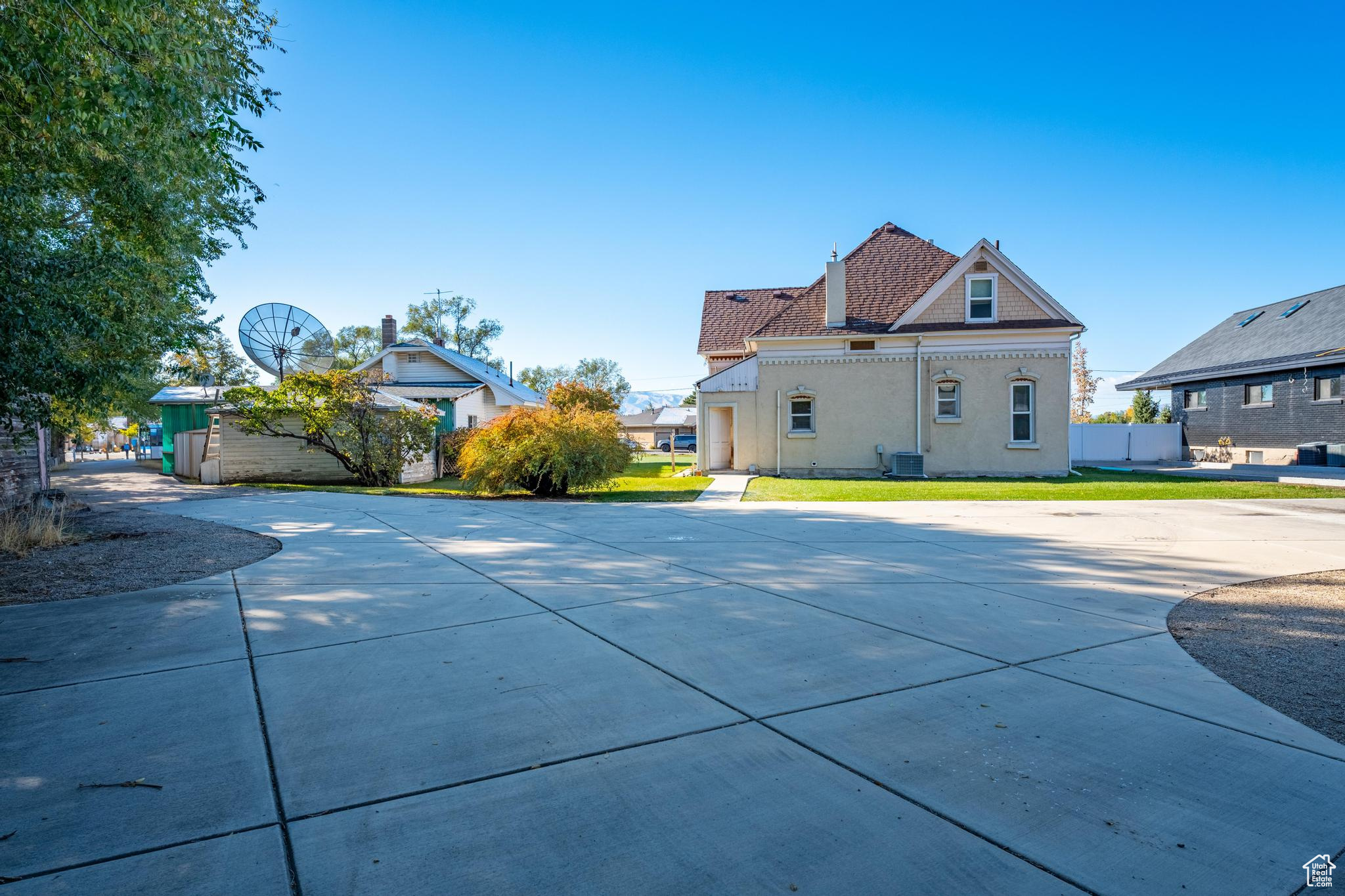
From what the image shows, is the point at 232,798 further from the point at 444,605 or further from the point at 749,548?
the point at 749,548

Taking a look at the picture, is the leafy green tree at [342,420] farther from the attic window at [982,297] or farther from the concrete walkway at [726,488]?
the attic window at [982,297]

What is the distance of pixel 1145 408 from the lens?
3684 centimetres

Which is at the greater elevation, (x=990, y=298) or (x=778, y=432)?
(x=990, y=298)

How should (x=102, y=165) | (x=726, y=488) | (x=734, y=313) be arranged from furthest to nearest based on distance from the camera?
(x=734, y=313)
(x=726, y=488)
(x=102, y=165)

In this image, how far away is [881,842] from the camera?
8.54 feet

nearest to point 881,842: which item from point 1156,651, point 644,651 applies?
point 644,651

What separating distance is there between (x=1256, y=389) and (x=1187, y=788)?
3418cm

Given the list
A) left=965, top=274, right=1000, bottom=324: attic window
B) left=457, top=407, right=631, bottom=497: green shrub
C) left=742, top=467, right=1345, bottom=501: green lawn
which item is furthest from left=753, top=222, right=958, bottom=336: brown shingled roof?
left=457, top=407, right=631, bottom=497: green shrub

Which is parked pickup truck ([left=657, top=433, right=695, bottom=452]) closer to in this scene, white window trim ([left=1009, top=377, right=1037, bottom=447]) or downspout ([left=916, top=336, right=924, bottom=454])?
downspout ([left=916, top=336, right=924, bottom=454])

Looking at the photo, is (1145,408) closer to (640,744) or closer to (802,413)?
(802,413)

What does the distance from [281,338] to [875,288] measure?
20375 mm

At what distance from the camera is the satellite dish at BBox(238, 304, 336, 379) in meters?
24.5

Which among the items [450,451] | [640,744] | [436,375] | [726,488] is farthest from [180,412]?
[640,744]

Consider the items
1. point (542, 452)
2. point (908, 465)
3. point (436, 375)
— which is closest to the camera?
point (542, 452)
